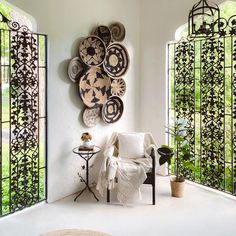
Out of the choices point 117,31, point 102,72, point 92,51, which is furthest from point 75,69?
point 117,31

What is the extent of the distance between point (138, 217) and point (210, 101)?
6.51 ft

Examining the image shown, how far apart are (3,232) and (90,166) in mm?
1737

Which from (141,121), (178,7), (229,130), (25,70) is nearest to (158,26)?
(178,7)

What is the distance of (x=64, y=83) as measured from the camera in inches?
175

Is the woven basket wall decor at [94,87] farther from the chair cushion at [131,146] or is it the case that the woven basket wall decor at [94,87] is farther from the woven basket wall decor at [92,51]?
the chair cushion at [131,146]

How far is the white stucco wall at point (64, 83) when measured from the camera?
422cm

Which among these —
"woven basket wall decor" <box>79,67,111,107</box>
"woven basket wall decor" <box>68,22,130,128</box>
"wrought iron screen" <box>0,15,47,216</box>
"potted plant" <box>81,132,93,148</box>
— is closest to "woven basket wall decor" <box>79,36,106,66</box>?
"woven basket wall decor" <box>68,22,130,128</box>

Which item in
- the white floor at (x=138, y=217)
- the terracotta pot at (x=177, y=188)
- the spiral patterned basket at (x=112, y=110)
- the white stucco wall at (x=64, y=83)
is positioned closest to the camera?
the white floor at (x=138, y=217)

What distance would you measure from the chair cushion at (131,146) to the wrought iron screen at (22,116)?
1.14 m

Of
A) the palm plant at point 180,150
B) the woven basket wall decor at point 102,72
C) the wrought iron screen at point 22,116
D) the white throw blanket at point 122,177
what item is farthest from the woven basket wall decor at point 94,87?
the palm plant at point 180,150

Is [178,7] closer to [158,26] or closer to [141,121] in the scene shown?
[158,26]

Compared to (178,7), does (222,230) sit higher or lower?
lower

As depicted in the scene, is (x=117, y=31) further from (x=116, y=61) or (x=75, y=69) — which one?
(x=75, y=69)

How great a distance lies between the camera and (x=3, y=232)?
11.4ft
